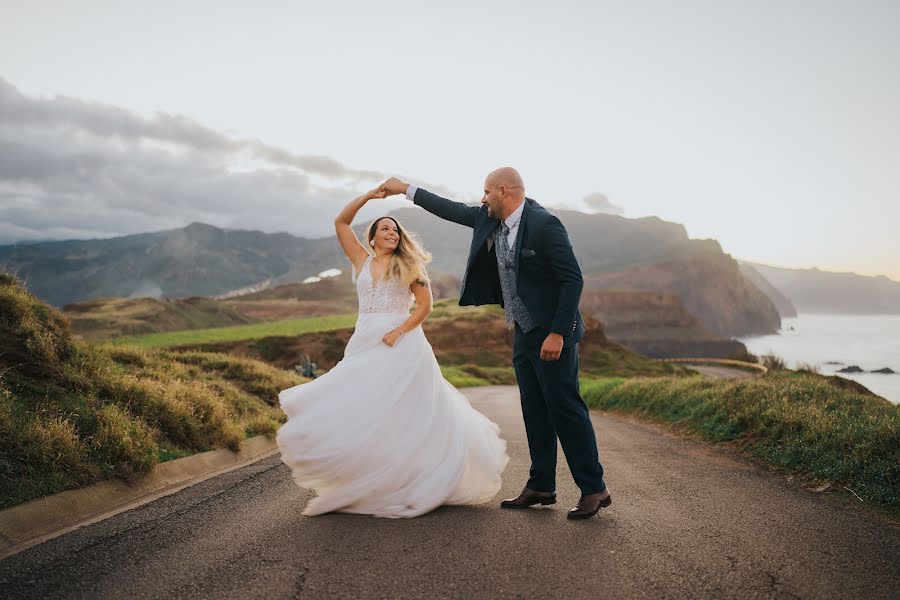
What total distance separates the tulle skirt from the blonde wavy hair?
0.52 meters

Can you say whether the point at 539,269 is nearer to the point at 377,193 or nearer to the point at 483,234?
the point at 483,234

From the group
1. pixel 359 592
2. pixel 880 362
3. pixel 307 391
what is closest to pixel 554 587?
pixel 359 592

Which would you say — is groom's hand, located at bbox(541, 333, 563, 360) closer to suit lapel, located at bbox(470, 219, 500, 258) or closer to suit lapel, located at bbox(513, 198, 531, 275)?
suit lapel, located at bbox(513, 198, 531, 275)

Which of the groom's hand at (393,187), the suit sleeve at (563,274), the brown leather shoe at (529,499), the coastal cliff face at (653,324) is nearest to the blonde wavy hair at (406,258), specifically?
the groom's hand at (393,187)

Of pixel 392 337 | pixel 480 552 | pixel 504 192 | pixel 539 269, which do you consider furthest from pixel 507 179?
pixel 480 552

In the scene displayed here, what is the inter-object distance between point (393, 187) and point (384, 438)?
216 cm

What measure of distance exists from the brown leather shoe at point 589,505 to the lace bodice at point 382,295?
6.71ft

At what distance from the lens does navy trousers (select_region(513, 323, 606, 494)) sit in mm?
4531

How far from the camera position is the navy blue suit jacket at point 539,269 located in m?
4.48

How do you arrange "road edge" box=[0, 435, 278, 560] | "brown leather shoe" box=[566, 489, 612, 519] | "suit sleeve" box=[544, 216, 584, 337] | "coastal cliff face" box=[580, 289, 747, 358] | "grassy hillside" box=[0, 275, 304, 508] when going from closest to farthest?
"road edge" box=[0, 435, 278, 560]
"brown leather shoe" box=[566, 489, 612, 519]
"suit sleeve" box=[544, 216, 584, 337]
"grassy hillside" box=[0, 275, 304, 508]
"coastal cliff face" box=[580, 289, 747, 358]

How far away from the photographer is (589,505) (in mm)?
4359

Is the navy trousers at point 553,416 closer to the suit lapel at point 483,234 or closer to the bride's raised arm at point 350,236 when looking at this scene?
the suit lapel at point 483,234

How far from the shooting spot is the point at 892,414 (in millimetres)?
6590

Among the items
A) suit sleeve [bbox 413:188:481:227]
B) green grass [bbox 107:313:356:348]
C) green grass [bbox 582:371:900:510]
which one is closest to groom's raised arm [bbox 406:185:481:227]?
suit sleeve [bbox 413:188:481:227]
